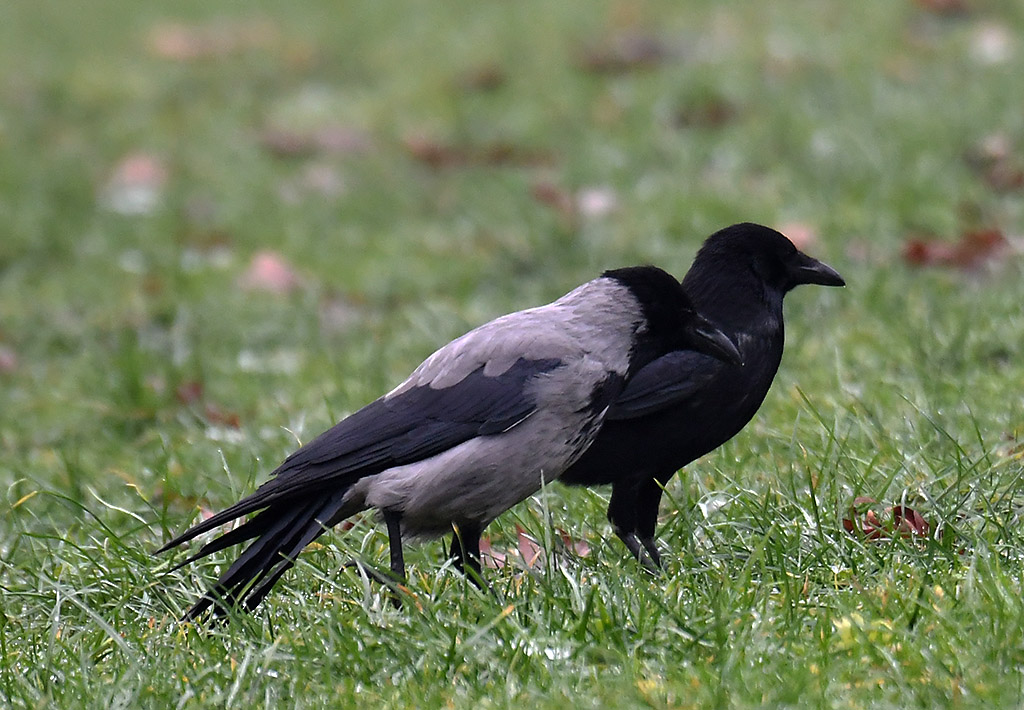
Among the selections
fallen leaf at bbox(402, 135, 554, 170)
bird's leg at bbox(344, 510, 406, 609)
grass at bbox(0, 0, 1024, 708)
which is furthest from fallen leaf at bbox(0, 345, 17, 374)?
bird's leg at bbox(344, 510, 406, 609)

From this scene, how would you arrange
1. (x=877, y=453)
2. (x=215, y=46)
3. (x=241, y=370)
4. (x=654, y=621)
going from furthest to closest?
(x=215, y=46) → (x=241, y=370) → (x=877, y=453) → (x=654, y=621)

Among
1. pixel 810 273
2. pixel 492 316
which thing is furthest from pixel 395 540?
pixel 492 316

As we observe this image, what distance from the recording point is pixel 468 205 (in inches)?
360

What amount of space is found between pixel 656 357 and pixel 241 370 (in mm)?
3140

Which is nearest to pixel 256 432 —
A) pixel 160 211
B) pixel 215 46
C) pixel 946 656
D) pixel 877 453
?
pixel 877 453

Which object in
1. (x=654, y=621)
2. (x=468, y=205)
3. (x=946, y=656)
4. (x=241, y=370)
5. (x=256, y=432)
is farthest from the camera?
(x=468, y=205)

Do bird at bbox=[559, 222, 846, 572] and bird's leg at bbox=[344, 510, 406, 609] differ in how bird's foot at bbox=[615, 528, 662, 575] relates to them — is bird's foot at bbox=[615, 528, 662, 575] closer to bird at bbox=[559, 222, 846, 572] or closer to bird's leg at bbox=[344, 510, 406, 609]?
bird at bbox=[559, 222, 846, 572]

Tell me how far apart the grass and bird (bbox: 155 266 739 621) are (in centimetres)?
15

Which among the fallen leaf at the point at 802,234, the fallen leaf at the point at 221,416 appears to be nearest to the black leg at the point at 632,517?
the fallen leaf at the point at 221,416

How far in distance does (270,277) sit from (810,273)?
168 inches

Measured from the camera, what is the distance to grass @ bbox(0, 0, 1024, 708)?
3494 millimetres

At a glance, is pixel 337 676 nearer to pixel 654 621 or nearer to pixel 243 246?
pixel 654 621

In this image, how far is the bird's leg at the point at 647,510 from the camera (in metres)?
4.22

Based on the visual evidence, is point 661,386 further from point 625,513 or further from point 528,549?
point 528,549
